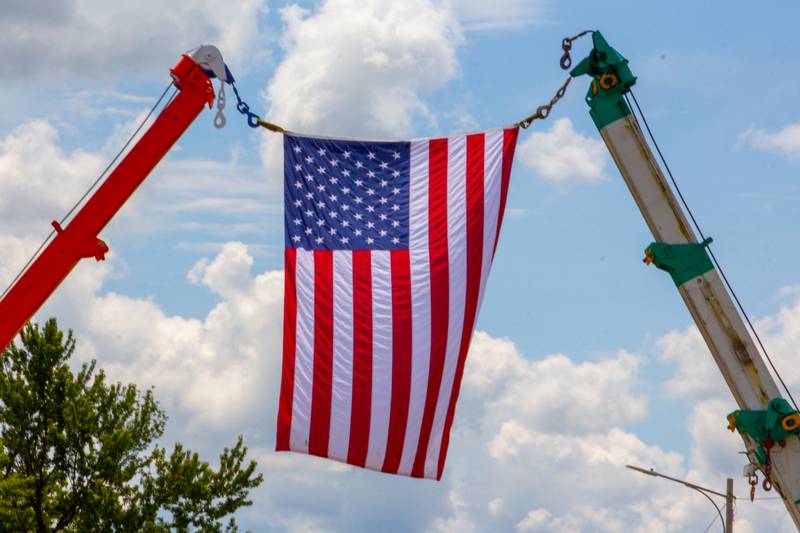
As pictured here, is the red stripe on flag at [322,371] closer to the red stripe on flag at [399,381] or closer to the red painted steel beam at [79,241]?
the red stripe on flag at [399,381]

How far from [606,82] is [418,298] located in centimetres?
343

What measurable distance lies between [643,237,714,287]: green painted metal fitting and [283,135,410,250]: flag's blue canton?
351 centimetres

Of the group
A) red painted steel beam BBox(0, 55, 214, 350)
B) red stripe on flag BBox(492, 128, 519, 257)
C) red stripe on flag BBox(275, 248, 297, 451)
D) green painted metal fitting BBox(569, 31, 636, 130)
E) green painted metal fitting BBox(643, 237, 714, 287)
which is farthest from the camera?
red stripe on flag BBox(492, 128, 519, 257)

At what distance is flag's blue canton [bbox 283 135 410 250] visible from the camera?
16312mm

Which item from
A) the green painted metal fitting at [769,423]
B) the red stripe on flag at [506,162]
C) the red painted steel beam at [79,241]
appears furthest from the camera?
the red stripe on flag at [506,162]

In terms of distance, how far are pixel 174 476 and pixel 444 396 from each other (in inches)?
827

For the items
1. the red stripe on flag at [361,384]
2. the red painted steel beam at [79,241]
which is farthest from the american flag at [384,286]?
the red painted steel beam at [79,241]

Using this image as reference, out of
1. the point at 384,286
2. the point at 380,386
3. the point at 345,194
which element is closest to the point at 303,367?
the point at 380,386

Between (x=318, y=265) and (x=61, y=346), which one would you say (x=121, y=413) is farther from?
(x=318, y=265)

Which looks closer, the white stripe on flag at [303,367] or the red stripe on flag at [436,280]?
the white stripe on flag at [303,367]

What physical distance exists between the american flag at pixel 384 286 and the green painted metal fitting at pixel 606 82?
6.93 feet

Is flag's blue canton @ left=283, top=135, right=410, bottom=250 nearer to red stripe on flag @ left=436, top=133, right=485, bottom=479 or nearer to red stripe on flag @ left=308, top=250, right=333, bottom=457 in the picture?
red stripe on flag @ left=308, top=250, right=333, bottom=457

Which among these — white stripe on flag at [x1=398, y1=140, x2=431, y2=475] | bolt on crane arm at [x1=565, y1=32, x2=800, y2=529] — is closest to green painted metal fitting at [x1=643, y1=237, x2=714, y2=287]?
bolt on crane arm at [x1=565, y1=32, x2=800, y2=529]

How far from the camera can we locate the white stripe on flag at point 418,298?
15477mm
